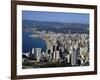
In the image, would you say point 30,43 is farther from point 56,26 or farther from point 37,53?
point 56,26

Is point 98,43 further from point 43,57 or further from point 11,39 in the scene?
point 11,39

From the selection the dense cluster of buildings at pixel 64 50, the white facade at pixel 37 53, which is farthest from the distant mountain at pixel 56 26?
the white facade at pixel 37 53

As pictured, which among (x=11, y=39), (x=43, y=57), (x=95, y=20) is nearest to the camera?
(x=11, y=39)

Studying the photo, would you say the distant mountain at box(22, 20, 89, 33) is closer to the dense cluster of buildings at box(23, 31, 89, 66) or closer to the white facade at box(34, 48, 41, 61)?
the dense cluster of buildings at box(23, 31, 89, 66)

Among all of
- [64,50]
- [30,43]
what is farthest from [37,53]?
[64,50]

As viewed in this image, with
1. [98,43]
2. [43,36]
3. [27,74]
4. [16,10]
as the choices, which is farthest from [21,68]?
[98,43]

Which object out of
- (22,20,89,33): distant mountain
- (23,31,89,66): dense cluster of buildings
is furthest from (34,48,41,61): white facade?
(22,20,89,33): distant mountain
